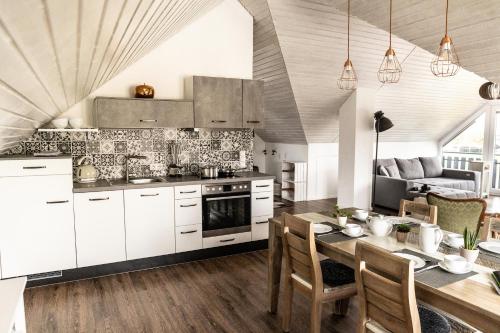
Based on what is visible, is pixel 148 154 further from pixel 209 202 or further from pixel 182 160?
pixel 209 202

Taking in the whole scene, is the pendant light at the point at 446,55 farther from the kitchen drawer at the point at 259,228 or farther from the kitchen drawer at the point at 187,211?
the kitchen drawer at the point at 187,211

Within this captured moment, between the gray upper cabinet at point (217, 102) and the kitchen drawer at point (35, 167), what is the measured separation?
4.87ft

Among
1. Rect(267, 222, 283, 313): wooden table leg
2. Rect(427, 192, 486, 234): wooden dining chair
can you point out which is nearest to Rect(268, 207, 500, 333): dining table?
Rect(267, 222, 283, 313): wooden table leg

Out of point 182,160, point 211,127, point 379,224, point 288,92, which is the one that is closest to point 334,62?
point 288,92

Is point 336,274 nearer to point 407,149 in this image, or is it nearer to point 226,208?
point 226,208

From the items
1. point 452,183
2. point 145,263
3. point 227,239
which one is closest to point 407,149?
point 452,183

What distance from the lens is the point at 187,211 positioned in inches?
160

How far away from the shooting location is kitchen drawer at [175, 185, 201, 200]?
4.01 meters

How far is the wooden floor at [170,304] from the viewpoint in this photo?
2812 mm

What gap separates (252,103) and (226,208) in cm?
136

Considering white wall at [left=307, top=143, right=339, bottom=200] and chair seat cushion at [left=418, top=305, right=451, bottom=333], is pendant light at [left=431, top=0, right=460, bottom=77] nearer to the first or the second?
chair seat cushion at [left=418, top=305, right=451, bottom=333]

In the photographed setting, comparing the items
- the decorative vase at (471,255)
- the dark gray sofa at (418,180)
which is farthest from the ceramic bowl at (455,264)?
the dark gray sofa at (418,180)

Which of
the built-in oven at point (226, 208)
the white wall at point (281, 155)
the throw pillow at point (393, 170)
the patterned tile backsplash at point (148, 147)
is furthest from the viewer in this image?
the white wall at point (281, 155)

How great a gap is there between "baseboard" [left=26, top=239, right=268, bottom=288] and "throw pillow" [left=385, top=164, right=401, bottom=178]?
3785 millimetres
